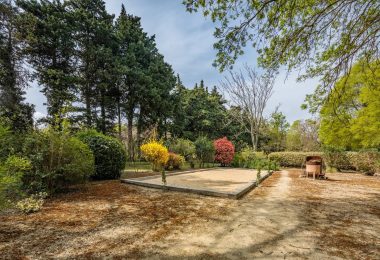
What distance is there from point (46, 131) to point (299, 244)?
5688mm

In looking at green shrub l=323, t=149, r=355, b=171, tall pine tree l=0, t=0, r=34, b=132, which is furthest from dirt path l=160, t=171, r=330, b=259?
green shrub l=323, t=149, r=355, b=171

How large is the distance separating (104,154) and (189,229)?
5206mm

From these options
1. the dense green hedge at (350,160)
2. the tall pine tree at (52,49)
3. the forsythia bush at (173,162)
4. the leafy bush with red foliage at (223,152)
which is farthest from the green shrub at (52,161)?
the dense green hedge at (350,160)

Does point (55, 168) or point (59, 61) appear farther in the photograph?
point (59, 61)

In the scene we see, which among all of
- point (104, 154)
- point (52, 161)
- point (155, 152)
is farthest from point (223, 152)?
point (52, 161)

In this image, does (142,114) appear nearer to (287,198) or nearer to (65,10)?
(65,10)

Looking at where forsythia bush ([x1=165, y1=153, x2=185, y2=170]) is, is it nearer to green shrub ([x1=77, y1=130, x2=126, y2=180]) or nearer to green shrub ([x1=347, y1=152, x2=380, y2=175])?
green shrub ([x1=77, y1=130, x2=126, y2=180])

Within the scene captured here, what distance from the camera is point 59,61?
60.0ft

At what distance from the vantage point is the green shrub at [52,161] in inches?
185

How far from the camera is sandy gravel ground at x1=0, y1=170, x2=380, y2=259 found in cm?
239

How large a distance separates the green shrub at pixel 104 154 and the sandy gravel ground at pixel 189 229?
2410 mm

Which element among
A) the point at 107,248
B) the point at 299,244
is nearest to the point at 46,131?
the point at 107,248

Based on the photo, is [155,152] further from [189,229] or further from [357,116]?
[357,116]

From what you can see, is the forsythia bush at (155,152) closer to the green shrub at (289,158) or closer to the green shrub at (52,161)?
the green shrub at (52,161)
